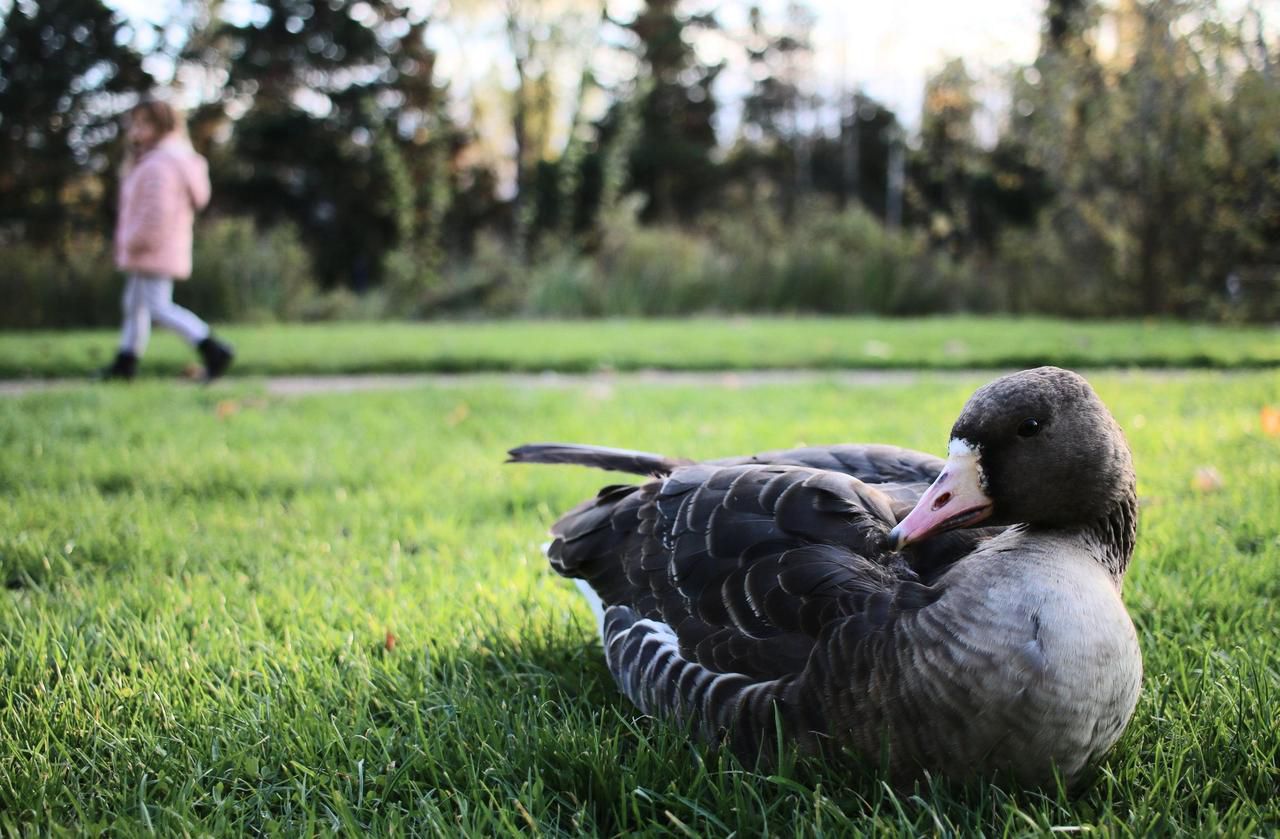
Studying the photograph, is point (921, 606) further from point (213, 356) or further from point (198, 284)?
point (198, 284)

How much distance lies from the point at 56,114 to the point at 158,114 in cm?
1368

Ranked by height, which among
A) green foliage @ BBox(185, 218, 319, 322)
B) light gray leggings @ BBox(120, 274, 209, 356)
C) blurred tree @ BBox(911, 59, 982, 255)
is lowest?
light gray leggings @ BBox(120, 274, 209, 356)

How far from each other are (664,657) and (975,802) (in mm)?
678

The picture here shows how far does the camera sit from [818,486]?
2.09m

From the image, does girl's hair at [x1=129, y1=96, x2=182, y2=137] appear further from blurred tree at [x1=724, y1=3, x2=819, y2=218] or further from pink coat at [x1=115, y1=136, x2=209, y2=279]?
blurred tree at [x1=724, y1=3, x2=819, y2=218]

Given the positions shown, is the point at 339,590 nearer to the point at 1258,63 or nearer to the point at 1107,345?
the point at 1107,345

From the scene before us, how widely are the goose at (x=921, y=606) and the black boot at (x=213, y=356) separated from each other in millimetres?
6271

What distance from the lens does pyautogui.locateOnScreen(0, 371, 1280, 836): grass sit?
1813mm

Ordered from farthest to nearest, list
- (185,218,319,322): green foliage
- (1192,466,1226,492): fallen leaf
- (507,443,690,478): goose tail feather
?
(185,218,319,322): green foliage
(1192,466,1226,492): fallen leaf
(507,443,690,478): goose tail feather

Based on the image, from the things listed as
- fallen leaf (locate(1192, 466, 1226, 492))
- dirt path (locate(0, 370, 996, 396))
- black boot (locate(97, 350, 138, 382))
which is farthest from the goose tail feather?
black boot (locate(97, 350, 138, 382))

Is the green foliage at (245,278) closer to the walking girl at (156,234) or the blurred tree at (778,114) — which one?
the walking girl at (156,234)

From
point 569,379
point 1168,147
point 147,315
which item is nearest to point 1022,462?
point 569,379

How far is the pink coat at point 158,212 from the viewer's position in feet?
25.5

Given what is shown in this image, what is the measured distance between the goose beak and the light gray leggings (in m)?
7.02
